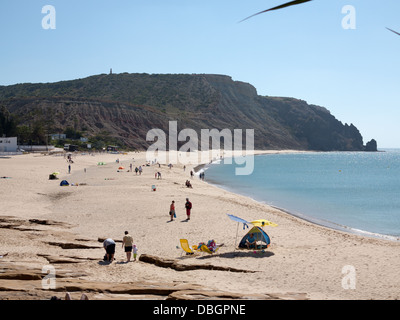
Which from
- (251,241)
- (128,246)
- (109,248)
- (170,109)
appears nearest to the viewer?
(109,248)

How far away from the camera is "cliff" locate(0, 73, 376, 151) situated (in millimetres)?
→ 99250

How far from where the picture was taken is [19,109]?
102 m

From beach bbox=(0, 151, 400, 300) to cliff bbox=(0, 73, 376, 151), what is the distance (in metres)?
74.9

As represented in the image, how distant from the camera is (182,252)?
12.3 meters

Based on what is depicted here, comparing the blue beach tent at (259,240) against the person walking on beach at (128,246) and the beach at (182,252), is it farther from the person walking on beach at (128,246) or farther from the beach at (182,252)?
the person walking on beach at (128,246)

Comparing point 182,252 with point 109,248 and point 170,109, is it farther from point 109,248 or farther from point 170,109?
point 170,109

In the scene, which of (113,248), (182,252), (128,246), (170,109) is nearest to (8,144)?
(182,252)

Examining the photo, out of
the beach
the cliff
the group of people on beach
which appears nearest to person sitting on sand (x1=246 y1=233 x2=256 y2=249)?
the beach

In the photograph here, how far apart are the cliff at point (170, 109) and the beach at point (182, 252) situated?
74.9m

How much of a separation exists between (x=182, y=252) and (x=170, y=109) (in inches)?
4700

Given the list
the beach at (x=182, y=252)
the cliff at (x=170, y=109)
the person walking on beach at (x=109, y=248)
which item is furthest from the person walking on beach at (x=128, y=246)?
the cliff at (x=170, y=109)

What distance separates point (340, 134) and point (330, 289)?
595ft

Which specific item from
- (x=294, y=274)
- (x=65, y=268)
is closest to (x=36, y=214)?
(x=65, y=268)

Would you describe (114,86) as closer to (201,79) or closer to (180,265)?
(201,79)
